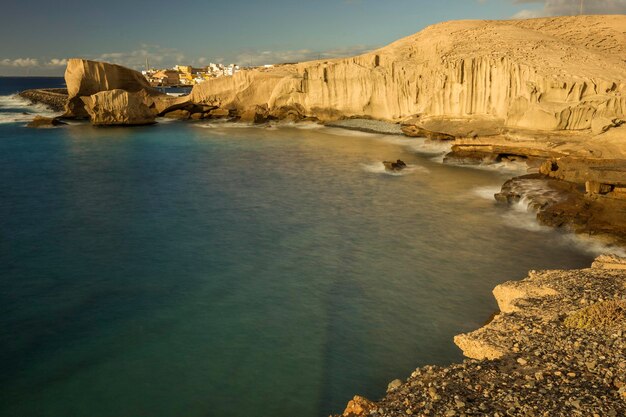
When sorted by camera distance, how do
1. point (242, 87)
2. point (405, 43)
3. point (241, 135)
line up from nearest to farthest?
point (405, 43), point (241, 135), point (242, 87)

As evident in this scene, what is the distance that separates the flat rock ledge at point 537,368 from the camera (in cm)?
681

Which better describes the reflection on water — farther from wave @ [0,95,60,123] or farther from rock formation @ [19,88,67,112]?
rock formation @ [19,88,67,112]

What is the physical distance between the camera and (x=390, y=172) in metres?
28.7

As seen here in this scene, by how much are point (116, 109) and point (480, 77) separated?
3888 cm

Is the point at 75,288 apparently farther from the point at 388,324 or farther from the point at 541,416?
the point at 541,416

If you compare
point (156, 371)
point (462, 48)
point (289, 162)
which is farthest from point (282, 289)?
point (462, 48)

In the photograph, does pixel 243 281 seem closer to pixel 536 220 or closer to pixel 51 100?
pixel 536 220

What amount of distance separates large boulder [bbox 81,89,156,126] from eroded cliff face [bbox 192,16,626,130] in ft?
41.5

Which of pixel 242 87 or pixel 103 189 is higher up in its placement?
pixel 242 87

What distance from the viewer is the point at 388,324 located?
11.7 metres

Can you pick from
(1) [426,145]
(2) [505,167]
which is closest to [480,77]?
(1) [426,145]

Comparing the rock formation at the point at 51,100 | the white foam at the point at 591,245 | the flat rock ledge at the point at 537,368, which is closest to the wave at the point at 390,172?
the white foam at the point at 591,245

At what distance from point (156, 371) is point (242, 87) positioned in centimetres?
5004

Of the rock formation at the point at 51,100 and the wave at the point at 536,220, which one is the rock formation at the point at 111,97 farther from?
the wave at the point at 536,220
